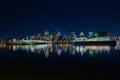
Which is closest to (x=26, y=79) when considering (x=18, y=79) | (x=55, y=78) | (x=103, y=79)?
(x=18, y=79)

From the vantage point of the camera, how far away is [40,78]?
19.8 m

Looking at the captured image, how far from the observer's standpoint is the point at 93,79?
19.2m

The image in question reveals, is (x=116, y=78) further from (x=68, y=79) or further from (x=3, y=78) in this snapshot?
(x=3, y=78)

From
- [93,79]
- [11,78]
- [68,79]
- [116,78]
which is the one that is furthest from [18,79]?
[116,78]

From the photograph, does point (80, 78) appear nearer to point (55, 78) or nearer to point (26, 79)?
point (55, 78)

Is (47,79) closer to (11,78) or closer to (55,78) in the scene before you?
(55,78)

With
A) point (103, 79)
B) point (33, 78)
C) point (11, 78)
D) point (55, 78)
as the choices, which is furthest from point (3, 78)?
point (103, 79)

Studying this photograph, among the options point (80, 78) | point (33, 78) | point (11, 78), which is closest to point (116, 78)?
point (80, 78)

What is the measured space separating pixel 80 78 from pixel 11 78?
5.15 meters

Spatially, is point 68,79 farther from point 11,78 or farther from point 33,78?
point 11,78

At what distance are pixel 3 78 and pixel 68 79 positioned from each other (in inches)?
187

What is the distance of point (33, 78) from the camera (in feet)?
64.8

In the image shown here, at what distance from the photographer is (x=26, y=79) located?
19172 mm

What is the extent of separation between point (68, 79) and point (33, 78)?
2623 mm
